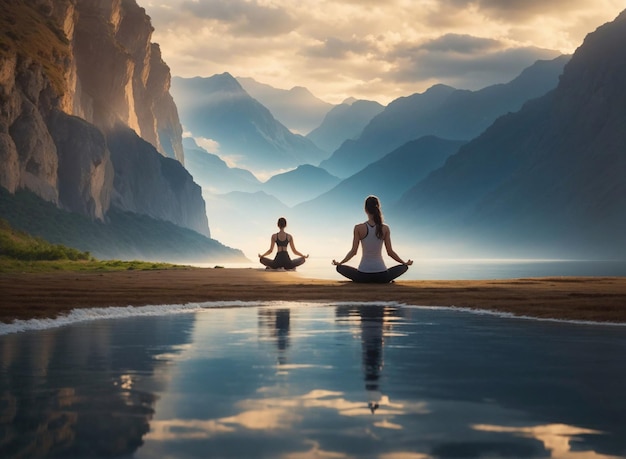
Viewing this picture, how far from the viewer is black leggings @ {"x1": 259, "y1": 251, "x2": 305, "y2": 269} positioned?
128ft

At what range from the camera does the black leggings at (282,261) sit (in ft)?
128

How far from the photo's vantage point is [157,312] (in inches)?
802

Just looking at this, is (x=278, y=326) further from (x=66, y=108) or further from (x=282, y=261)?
(x=66, y=108)

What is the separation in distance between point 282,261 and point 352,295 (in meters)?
A: 15.4

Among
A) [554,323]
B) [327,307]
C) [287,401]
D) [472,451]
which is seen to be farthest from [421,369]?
[327,307]

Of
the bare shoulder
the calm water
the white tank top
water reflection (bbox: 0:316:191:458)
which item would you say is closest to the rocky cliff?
the white tank top

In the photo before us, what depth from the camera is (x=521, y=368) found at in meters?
11.0

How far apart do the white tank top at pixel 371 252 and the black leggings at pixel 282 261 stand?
39.1ft

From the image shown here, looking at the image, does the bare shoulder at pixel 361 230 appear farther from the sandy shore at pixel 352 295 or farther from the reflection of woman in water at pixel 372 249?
the sandy shore at pixel 352 295

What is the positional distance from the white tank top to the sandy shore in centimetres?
62

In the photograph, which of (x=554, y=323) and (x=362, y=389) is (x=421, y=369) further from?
(x=554, y=323)

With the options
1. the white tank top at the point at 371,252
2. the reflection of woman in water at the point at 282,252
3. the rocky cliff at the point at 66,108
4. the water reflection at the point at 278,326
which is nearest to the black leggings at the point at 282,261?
the reflection of woman in water at the point at 282,252

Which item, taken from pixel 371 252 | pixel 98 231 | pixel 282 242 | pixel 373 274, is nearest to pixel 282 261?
pixel 282 242

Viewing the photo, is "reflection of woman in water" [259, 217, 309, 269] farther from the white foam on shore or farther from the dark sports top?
the white foam on shore
